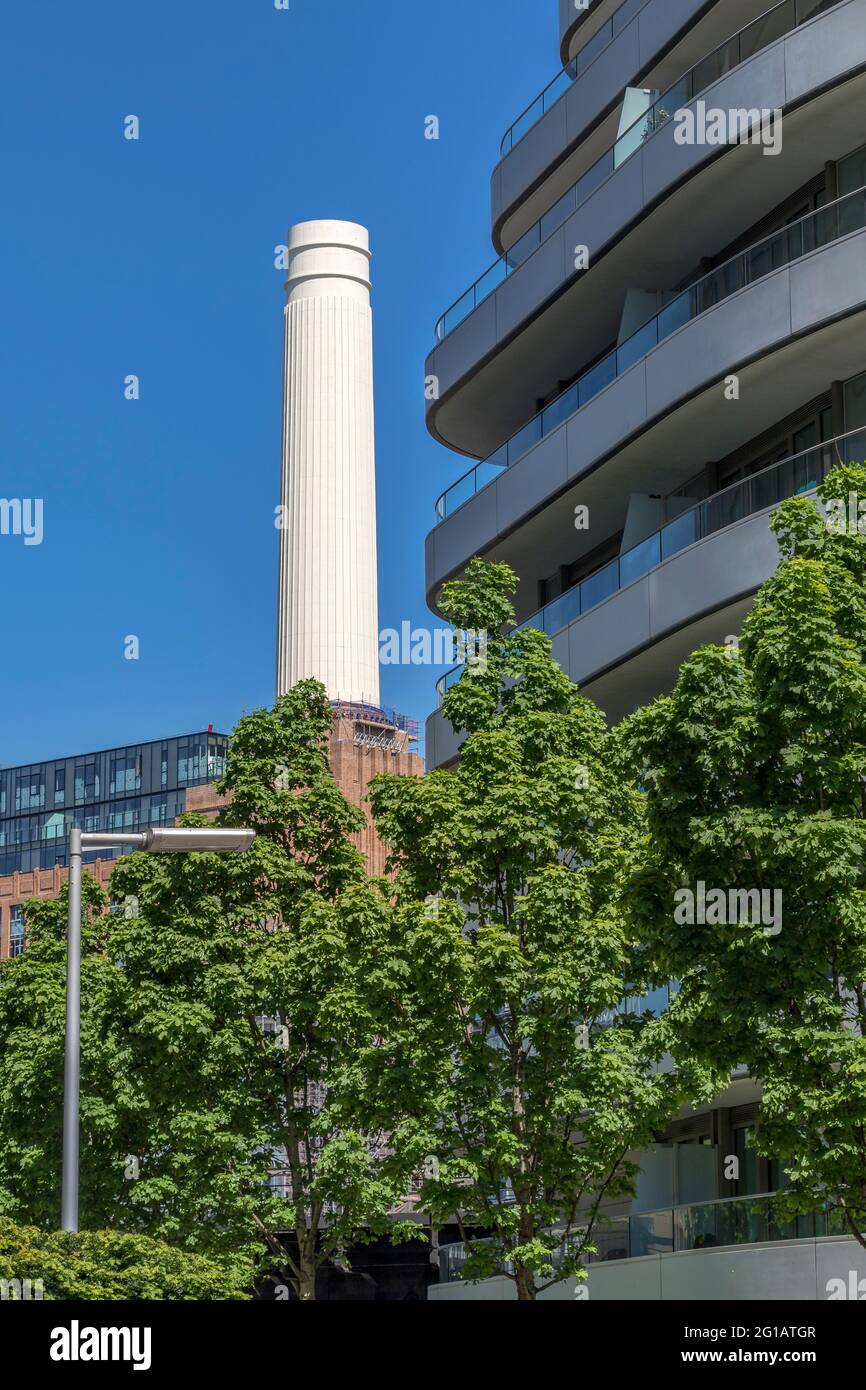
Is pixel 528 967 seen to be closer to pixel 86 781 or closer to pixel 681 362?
pixel 681 362

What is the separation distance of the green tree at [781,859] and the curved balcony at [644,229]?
13.0 meters

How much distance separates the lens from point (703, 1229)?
26.4m

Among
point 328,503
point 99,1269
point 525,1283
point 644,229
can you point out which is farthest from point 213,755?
point 99,1269

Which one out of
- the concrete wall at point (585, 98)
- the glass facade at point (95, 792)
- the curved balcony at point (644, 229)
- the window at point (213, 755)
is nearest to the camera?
the curved balcony at point (644, 229)

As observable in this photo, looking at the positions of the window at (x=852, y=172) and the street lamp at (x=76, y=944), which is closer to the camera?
the street lamp at (x=76, y=944)

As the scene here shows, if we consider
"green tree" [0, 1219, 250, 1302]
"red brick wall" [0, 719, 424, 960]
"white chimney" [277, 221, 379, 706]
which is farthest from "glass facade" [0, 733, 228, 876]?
"green tree" [0, 1219, 250, 1302]

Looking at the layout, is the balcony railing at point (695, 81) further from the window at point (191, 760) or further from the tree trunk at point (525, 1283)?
the window at point (191, 760)

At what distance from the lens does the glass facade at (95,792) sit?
522 ft

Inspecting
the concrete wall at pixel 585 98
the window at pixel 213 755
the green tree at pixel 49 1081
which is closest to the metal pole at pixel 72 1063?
the green tree at pixel 49 1081

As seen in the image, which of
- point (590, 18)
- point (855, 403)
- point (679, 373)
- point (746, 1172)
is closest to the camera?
point (855, 403)

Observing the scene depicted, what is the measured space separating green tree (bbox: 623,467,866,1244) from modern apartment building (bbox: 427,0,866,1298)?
23.9 feet

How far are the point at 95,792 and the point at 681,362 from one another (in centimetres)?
14016

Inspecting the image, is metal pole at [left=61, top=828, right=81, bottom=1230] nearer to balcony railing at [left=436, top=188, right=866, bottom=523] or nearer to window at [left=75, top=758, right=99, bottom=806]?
balcony railing at [left=436, top=188, right=866, bottom=523]

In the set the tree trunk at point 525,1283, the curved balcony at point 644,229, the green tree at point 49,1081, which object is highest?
the curved balcony at point 644,229
